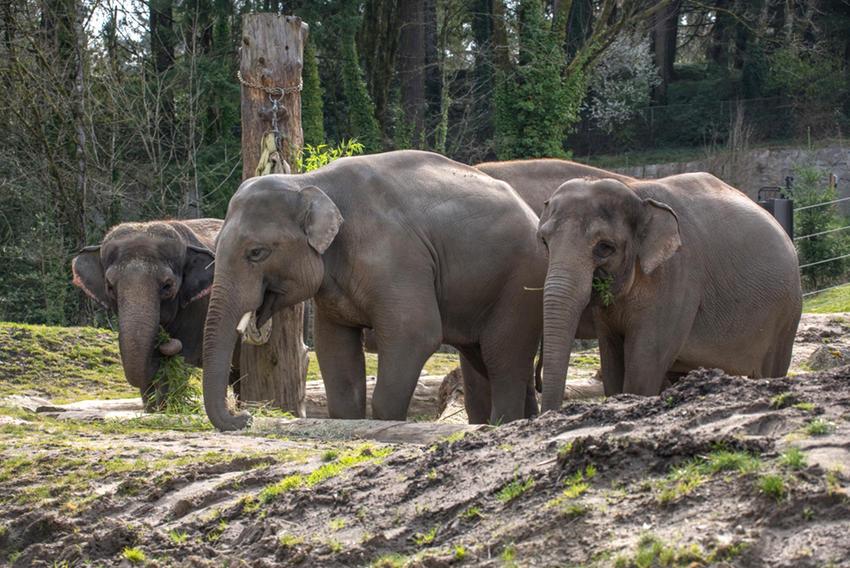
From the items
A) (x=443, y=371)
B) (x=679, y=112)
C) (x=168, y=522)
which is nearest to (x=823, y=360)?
(x=443, y=371)

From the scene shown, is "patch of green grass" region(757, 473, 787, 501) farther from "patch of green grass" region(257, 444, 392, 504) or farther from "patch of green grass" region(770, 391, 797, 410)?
"patch of green grass" region(257, 444, 392, 504)

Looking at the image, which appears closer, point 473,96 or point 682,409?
point 682,409

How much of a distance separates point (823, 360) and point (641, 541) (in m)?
10.1

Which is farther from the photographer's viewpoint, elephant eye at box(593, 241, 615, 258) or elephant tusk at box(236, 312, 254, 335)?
elephant eye at box(593, 241, 615, 258)

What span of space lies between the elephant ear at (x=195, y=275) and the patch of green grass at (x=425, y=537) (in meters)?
7.13

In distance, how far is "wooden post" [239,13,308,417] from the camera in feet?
42.4

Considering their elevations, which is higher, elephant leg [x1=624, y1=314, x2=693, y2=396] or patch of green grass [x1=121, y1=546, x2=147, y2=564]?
elephant leg [x1=624, y1=314, x2=693, y2=396]

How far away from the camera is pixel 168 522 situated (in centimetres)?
792

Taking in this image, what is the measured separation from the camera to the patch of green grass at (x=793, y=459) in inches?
233

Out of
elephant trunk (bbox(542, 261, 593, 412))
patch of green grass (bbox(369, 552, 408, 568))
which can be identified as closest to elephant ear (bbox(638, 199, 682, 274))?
elephant trunk (bbox(542, 261, 593, 412))

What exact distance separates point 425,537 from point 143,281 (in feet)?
22.1

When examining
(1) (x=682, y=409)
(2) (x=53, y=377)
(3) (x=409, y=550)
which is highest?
(1) (x=682, y=409)

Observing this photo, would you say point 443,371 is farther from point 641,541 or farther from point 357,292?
point 641,541

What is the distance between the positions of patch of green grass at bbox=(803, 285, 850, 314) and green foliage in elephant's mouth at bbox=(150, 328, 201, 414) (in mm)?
11953
